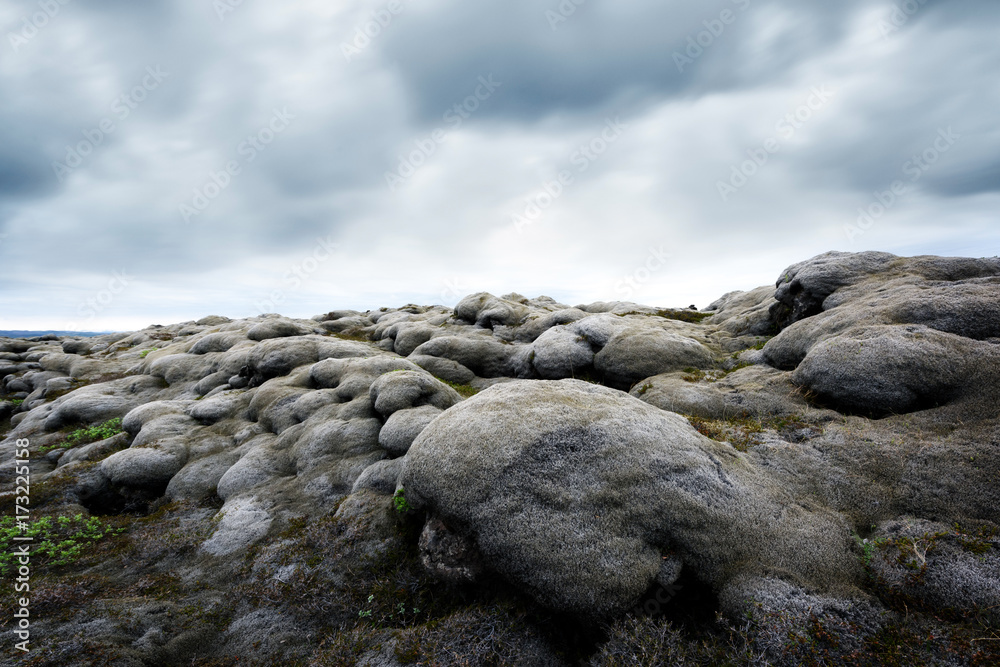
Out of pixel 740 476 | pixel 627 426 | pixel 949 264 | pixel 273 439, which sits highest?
pixel 949 264

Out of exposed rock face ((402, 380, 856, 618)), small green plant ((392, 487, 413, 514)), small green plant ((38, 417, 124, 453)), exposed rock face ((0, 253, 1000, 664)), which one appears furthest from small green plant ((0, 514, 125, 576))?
exposed rock face ((402, 380, 856, 618))

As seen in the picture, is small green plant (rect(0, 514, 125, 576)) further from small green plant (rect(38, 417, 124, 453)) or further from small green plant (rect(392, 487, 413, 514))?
small green plant (rect(38, 417, 124, 453))

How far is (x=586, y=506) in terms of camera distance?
35.9 feet

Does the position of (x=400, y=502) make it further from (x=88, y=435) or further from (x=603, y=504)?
(x=88, y=435)

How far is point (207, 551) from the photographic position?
14828 mm

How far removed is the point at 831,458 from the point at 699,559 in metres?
6.58

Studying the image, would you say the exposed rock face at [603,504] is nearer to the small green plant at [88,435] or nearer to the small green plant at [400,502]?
the small green plant at [400,502]

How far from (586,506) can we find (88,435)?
3403 centimetres

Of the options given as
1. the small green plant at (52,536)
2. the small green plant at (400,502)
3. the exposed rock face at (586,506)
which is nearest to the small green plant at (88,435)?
the exposed rock face at (586,506)

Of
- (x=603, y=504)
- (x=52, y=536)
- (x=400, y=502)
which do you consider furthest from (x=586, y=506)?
(x=52, y=536)

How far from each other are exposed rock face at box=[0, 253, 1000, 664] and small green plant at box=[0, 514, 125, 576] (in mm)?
655

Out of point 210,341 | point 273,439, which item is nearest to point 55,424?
point 210,341

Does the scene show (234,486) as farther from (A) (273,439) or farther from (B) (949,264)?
(B) (949,264)

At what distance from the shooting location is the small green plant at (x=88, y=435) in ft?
87.0
